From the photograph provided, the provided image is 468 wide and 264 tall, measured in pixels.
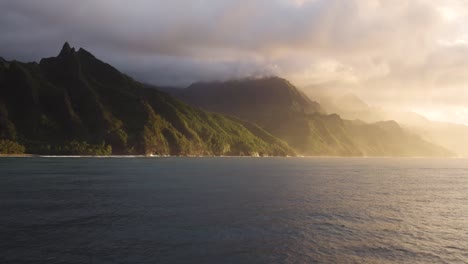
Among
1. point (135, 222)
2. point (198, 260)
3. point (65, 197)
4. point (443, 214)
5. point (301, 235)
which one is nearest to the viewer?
point (198, 260)

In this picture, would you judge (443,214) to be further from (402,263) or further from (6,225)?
(6,225)

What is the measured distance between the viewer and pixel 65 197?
271 ft

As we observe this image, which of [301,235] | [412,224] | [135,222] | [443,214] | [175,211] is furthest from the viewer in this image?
[443,214]

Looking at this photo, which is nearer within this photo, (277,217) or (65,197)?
(277,217)

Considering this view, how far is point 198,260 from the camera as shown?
3925cm

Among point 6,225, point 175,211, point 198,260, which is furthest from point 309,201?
point 6,225

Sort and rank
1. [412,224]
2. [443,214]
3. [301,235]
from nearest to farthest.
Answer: [301,235] → [412,224] → [443,214]

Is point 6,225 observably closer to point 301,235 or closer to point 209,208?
point 209,208

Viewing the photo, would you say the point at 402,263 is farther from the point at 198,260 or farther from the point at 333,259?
the point at 198,260

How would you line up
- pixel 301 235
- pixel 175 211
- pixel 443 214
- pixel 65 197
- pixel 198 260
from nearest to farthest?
pixel 198 260 → pixel 301 235 → pixel 175 211 → pixel 443 214 → pixel 65 197

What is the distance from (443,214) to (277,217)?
118ft

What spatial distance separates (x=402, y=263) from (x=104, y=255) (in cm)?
3329

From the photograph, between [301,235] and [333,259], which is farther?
[301,235]

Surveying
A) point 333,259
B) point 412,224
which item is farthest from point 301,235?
point 412,224
